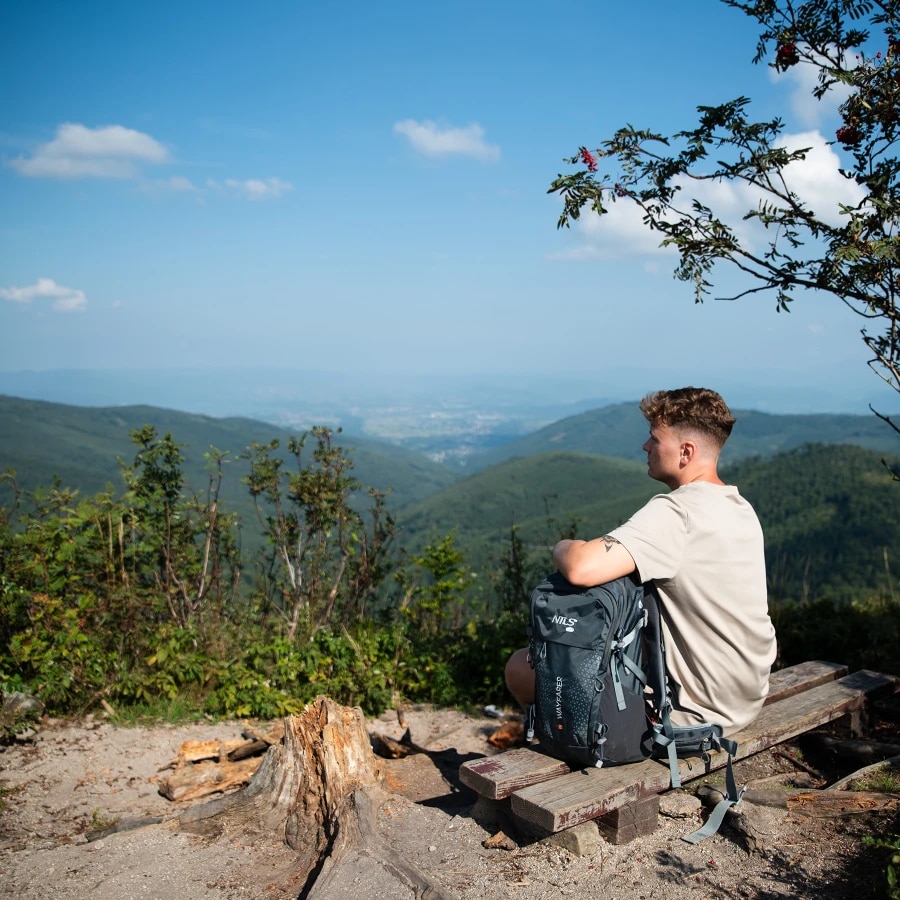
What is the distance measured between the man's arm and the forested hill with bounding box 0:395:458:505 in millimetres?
74478

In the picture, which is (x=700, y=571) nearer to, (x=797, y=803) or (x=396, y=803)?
(x=797, y=803)

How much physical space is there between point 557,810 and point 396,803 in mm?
1077

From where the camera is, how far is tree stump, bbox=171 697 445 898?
10.4 ft

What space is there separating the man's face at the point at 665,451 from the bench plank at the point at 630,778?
120cm

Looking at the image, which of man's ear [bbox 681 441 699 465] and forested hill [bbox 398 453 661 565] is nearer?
man's ear [bbox 681 441 699 465]

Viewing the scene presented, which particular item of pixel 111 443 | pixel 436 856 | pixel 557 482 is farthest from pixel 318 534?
pixel 111 443

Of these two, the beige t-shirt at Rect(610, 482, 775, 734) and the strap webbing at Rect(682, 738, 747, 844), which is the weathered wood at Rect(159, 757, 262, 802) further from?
the beige t-shirt at Rect(610, 482, 775, 734)

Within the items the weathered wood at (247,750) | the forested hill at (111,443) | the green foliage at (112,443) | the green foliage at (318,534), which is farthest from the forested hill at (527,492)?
the weathered wood at (247,750)

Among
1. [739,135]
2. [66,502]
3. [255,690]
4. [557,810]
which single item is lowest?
[255,690]

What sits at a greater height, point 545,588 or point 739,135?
point 739,135

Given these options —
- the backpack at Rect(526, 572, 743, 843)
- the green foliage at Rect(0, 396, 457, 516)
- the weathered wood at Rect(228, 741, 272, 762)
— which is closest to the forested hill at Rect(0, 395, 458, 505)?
the green foliage at Rect(0, 396, 457, 516)

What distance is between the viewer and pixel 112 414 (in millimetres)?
153375

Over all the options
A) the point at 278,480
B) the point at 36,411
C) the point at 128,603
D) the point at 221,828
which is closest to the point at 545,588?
the point at 221,828

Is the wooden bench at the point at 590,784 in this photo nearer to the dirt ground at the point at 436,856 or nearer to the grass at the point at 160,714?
the dirt ground at the point at 436,856
